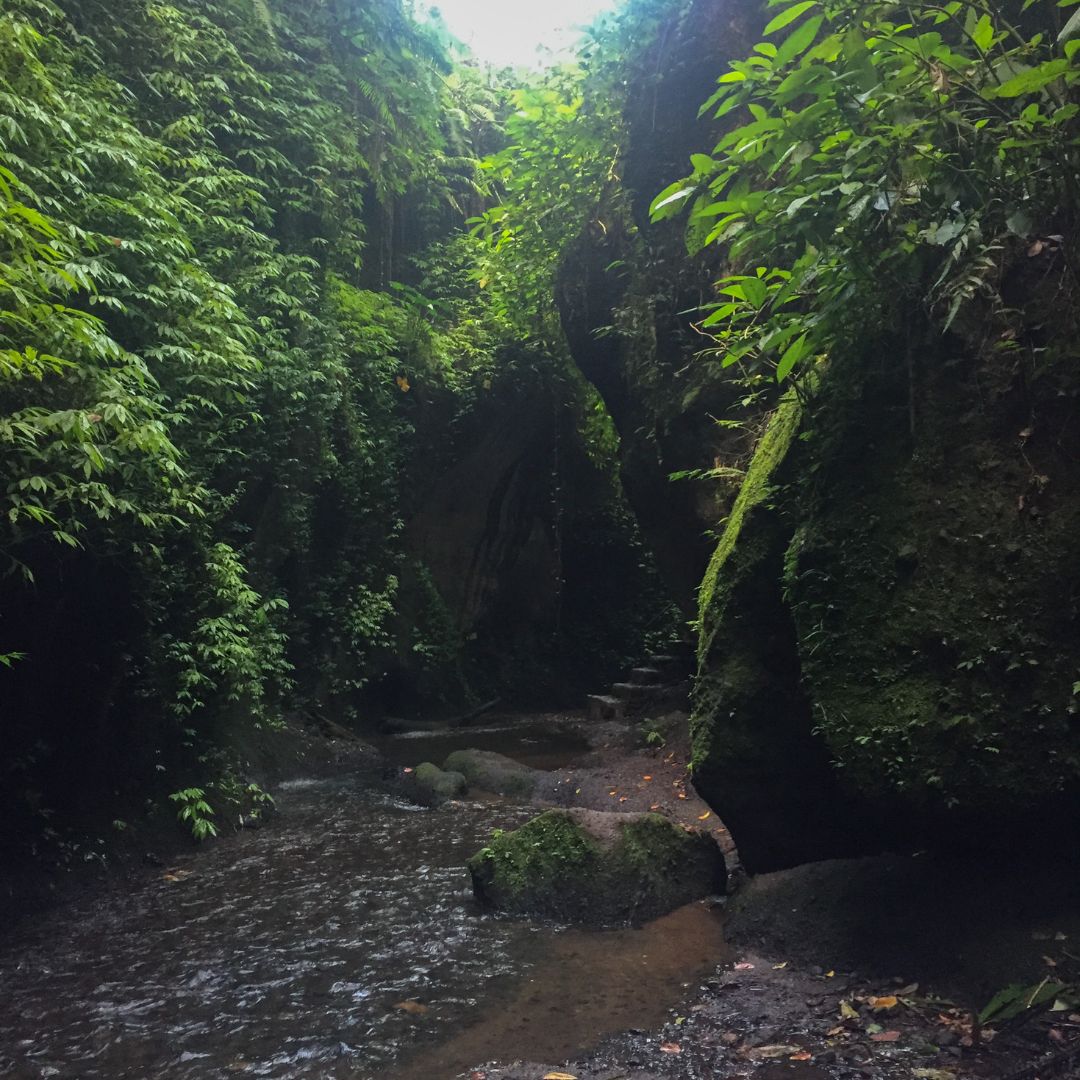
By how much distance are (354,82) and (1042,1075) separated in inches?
562

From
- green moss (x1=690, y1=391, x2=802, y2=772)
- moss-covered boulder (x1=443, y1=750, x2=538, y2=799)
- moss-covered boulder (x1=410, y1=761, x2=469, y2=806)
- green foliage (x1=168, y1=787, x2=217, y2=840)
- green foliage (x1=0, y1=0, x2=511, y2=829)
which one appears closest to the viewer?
green moss (x1=690, y1=391, x2=802, y2=772)

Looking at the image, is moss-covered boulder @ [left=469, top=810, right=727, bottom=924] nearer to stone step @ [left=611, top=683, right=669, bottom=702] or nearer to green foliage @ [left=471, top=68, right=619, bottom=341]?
stone step @ [left=611, top=683, right=669, bottom=702]

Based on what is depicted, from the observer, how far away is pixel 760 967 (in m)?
4.05

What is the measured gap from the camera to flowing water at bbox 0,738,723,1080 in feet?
11.8

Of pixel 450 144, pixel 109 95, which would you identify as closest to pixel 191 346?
pixel 109 95

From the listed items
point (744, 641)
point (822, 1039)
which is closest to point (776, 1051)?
point (822, 1039)

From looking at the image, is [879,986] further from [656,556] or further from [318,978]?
[656,556]

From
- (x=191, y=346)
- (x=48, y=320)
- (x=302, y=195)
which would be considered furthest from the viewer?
(x=302, y=195)

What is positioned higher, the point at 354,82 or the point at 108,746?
the point at 354,82

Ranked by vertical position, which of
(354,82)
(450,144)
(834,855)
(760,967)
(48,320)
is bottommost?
(760,967)

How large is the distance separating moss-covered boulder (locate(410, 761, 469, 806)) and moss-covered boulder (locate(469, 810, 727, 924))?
324cm

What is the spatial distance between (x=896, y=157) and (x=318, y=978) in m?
4.92

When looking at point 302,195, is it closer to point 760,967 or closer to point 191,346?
point 191,346

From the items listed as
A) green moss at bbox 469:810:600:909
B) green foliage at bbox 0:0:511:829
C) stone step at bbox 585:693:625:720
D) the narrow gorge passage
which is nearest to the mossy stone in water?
the narrow gorge passage
